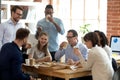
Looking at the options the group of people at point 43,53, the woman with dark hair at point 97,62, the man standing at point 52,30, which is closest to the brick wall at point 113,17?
the man standing at point 52,30

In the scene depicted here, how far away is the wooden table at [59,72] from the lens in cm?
368

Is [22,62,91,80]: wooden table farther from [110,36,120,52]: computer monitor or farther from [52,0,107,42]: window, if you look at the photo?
[52,0,107,42]: window

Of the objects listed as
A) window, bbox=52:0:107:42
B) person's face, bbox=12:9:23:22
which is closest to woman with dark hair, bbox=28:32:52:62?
person's face, bbox=12:9:23:22

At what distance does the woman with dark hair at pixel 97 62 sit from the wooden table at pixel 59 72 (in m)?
0.10

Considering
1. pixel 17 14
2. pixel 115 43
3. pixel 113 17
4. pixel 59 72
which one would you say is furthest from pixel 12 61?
pixel 113 17

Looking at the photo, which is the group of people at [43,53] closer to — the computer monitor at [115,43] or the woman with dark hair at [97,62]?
the woman with dark hair at [97,62]

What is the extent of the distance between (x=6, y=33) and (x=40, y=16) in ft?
8.25

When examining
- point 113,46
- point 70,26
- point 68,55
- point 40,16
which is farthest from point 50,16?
point 70,26

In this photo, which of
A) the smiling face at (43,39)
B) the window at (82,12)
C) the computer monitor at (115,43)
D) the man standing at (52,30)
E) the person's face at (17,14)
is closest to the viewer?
the person's face at (17,14)

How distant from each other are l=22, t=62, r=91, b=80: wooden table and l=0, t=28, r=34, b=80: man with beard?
35 cm

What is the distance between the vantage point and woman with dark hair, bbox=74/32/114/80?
147 inches

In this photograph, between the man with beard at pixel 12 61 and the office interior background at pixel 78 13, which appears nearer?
the man with beard at pixel 12 61

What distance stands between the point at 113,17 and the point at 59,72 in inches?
111

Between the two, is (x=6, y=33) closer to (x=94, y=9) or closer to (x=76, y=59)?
(x=76, y=59)
